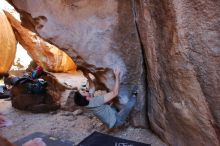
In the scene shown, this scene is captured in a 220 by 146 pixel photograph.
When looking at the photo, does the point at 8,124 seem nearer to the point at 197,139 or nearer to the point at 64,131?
the point at 64,131

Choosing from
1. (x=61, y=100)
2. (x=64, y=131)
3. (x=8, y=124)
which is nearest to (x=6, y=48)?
(x=61, y=100)

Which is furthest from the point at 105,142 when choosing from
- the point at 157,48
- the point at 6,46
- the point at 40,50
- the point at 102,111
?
the point at 40,50

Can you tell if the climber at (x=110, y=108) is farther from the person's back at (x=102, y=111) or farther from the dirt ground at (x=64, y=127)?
the dirt ground at (x=64, y=127)

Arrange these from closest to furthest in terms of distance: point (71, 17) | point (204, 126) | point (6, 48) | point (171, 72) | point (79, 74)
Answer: point (204, 126), point (171, 72), point (71, 17), point (6, 48), point (79, 74)

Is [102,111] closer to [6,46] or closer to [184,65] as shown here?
[184,65]

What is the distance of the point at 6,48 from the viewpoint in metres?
6.68

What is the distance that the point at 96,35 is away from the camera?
3.23 m

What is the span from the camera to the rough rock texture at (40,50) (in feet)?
24.2

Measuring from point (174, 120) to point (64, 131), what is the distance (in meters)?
1.40

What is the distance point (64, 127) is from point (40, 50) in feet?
13.6

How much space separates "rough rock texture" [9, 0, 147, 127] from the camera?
3.19m

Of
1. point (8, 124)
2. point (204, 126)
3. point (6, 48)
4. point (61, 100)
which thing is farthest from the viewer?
point (6, 48)

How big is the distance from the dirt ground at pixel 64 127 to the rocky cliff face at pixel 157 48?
0.14 metres

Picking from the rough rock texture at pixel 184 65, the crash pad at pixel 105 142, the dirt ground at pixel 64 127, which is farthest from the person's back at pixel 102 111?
the rough rock texture at pixel 184 65
